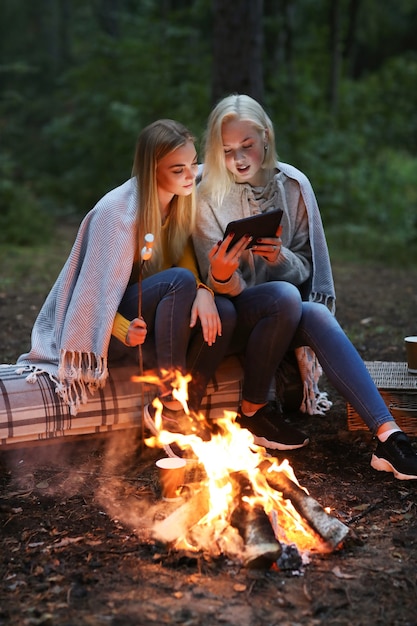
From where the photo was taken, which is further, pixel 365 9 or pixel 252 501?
pixel 365 9

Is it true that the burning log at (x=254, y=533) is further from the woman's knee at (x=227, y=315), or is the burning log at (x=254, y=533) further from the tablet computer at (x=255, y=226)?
the tablet computer at (x=255, y=226)

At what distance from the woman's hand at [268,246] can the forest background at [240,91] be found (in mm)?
4569

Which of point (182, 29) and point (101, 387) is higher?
point (182, 29)

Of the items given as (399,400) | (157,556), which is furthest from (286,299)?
(157,556)

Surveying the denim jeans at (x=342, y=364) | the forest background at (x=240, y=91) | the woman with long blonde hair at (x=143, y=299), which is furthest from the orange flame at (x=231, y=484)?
the forest background at (x=240, y=91)

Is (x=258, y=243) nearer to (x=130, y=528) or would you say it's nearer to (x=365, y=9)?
(x=130, y=528)

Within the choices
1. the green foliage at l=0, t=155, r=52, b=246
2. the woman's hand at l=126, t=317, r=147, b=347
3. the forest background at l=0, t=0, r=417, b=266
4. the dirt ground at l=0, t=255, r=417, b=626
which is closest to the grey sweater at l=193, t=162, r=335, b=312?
the woman's hand at l=126, t=317, r=147, b=347

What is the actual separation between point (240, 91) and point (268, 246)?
183 inches

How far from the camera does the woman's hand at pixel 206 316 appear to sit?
3.02 meters

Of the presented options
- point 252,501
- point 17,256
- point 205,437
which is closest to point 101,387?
point 205,437

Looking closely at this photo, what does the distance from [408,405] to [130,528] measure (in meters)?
1.37

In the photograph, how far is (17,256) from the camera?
8414 mm

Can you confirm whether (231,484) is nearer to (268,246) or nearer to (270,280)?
(268,246)

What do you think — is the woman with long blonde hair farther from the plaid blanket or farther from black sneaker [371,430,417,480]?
Result: black sneaker [371,430,417,480]
